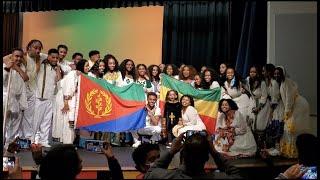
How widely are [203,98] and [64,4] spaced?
3791 millimetres

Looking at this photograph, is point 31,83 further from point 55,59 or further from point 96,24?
point 96,24

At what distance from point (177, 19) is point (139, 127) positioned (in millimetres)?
3257

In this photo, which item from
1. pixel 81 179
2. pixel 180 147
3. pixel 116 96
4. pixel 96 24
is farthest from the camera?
pixel 96 24

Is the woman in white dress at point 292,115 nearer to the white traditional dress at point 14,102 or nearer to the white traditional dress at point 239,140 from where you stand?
the white traditional dress at point 239,140

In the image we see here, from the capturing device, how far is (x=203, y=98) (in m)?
6.61

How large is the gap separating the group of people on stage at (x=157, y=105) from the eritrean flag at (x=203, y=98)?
13cm

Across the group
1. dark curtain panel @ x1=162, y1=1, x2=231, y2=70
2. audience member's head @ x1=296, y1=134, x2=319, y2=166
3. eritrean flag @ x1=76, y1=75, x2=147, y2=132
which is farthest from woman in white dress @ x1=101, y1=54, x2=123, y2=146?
audience member's head @ x1=296, y1=134, x2=319, y2=166

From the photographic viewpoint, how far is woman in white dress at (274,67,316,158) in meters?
6.04

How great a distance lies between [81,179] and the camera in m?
4.23

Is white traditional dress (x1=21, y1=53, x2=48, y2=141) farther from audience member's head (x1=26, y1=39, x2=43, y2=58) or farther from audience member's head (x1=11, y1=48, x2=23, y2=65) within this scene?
audience member's head (x1=11, y1=48, x2=23, y2=65)

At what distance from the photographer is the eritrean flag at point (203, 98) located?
6555mm

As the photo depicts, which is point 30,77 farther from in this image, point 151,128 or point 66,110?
point 151,128

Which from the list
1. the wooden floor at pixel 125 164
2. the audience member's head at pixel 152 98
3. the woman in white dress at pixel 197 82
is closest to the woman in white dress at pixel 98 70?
the audience member's head at pixel 152 98

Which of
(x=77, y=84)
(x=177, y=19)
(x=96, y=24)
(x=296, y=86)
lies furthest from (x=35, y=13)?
(x=296, y=86)
